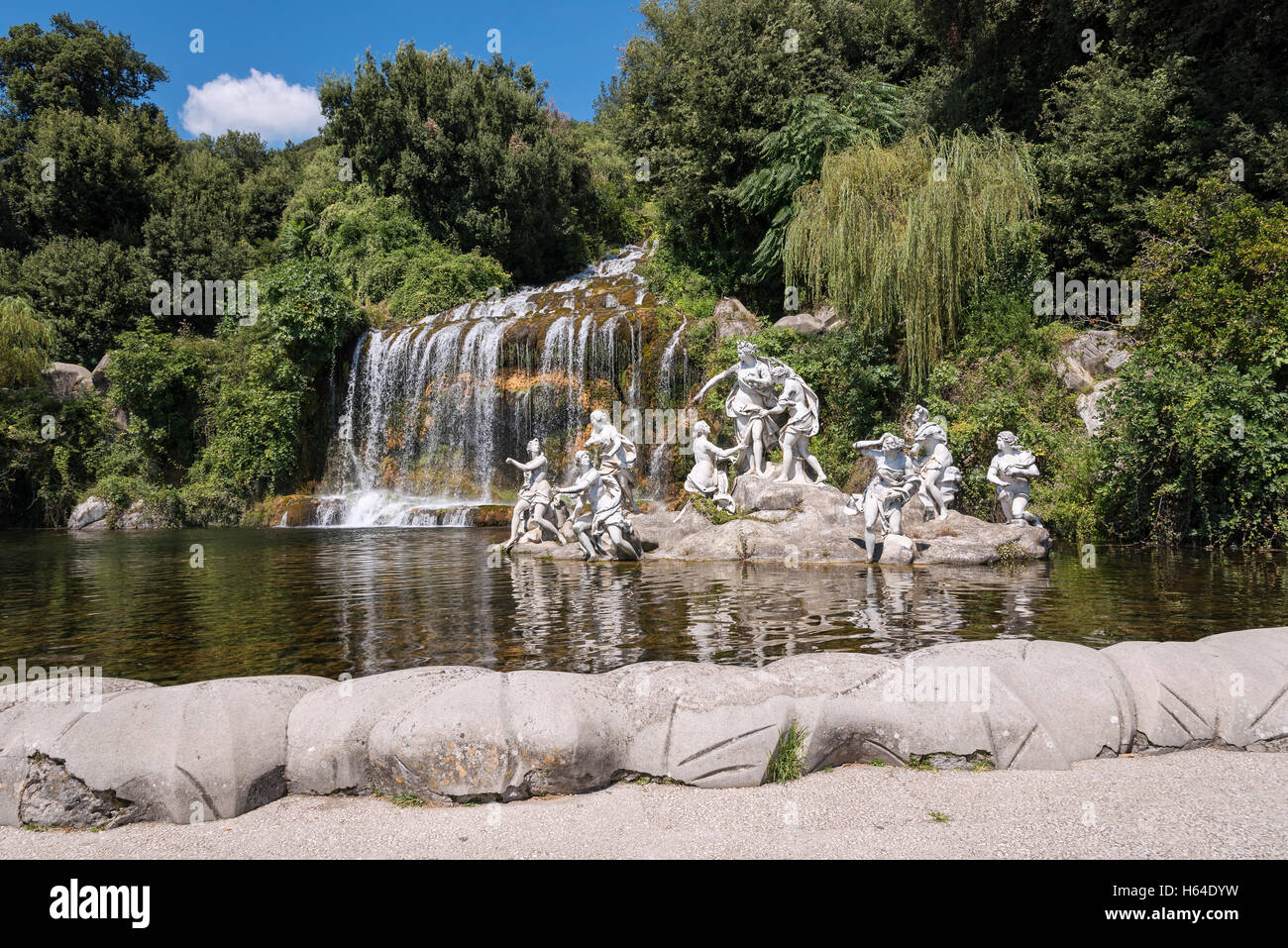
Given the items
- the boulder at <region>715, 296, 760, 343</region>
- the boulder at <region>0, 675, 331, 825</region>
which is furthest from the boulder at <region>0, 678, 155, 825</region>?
the boulder at <region>715, 296, 760, 343</region>

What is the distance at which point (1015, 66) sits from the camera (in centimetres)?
2189

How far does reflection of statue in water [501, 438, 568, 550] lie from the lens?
1361cm

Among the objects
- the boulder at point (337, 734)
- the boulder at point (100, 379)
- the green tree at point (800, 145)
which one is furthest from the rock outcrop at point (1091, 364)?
the boulder at point (100, 379)

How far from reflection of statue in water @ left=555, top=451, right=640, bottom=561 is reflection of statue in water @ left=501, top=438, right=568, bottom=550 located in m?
1.11

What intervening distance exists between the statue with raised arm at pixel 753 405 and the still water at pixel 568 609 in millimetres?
3329

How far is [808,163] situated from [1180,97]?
27.5 ft

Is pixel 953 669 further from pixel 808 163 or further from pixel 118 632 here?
pixel 808 163

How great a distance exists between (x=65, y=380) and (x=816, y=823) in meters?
31.0

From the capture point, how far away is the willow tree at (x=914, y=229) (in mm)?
16422

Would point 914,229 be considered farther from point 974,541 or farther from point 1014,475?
point 974,541

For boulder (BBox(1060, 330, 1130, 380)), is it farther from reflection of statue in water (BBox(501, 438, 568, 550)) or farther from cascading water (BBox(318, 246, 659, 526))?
reflection of statue in water (BBox(501, 438, 568, 550))

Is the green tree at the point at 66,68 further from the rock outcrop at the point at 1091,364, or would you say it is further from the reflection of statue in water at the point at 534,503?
the rock outcrop at the point at 1091,364

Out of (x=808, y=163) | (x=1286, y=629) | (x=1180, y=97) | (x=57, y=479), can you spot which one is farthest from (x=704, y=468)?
(x=57, y=479)

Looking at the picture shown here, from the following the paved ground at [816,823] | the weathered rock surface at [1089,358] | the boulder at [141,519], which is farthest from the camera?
the boulder at [141,519]
